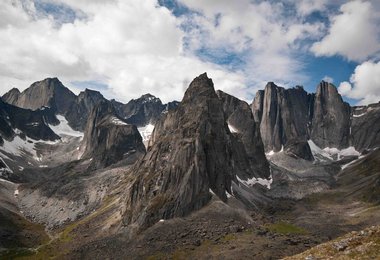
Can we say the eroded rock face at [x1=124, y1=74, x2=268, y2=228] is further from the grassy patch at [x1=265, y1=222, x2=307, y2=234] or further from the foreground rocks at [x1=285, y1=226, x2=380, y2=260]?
the foreground rocks at [x1=285, y1=226, x2=380, y2=260]

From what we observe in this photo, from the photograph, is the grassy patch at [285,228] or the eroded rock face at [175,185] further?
the grassy patch at [285,228]

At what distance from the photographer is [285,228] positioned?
7451 inches

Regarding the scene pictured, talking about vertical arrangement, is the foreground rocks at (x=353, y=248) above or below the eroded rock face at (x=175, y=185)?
below

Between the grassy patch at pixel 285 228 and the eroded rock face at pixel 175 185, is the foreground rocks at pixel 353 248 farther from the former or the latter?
the grassy patch at pixel 285 228

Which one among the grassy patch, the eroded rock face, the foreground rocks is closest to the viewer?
the foreground rocks

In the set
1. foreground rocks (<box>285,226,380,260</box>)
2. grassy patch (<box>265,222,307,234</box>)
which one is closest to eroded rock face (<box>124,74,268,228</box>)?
grassy patch (<box>265,222,307,234</box>)

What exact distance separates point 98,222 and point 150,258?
5642cm

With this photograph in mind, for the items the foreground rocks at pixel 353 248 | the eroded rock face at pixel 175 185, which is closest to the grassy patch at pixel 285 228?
the eroded rock face at pixel 175 185

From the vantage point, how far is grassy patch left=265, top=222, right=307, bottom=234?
595ft

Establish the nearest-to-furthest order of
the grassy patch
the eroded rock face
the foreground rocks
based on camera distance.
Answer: the foreground rocks → the eroded rock face → the grassy patch

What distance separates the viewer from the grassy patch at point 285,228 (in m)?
181

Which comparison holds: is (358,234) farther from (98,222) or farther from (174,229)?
(98,222)

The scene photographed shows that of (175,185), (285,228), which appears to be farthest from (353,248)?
(285,228)

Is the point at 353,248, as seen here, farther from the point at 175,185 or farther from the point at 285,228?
the point at 285,228
